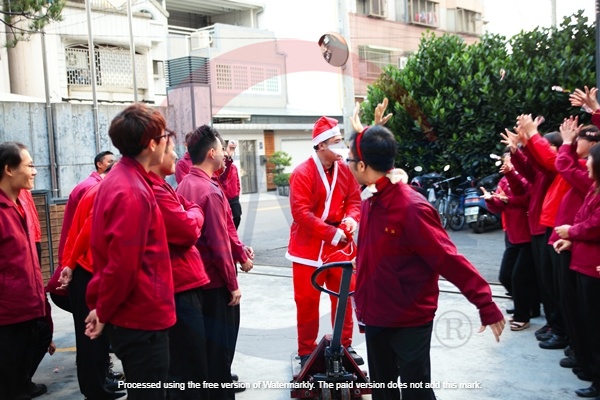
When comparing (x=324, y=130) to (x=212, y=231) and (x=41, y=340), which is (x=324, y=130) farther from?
(x=41, y=340)

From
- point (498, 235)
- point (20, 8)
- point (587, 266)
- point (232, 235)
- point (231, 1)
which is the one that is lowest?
point (498, 235)

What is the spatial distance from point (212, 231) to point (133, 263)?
107 cm

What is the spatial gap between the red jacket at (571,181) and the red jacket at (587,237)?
225 mm

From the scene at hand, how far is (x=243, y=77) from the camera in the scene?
22.5 m

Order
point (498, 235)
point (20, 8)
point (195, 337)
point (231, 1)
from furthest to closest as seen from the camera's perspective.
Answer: point (231, 1)
point (498, 235)
point (20, 8)
point (195, 337)

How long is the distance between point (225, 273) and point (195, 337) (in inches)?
19.0

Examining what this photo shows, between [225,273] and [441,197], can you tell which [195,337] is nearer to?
[225,273]

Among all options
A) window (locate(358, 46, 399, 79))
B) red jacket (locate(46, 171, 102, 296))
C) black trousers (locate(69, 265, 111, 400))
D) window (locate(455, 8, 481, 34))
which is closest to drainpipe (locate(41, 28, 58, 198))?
red jacket (locate(46, 171, 102, 296))

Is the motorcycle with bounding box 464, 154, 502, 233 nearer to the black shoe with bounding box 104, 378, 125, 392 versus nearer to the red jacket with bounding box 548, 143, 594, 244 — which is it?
the red jacket with bounding box 548, 143, 594, 244

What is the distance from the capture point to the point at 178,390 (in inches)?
135

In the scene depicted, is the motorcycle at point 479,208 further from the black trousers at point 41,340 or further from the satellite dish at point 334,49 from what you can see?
the black trousers at point 41,340

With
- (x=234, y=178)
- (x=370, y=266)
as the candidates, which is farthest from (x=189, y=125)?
(x=370, y=266)

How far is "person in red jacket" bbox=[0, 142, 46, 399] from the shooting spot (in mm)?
3578

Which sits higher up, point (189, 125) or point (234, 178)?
point (189, 125)
